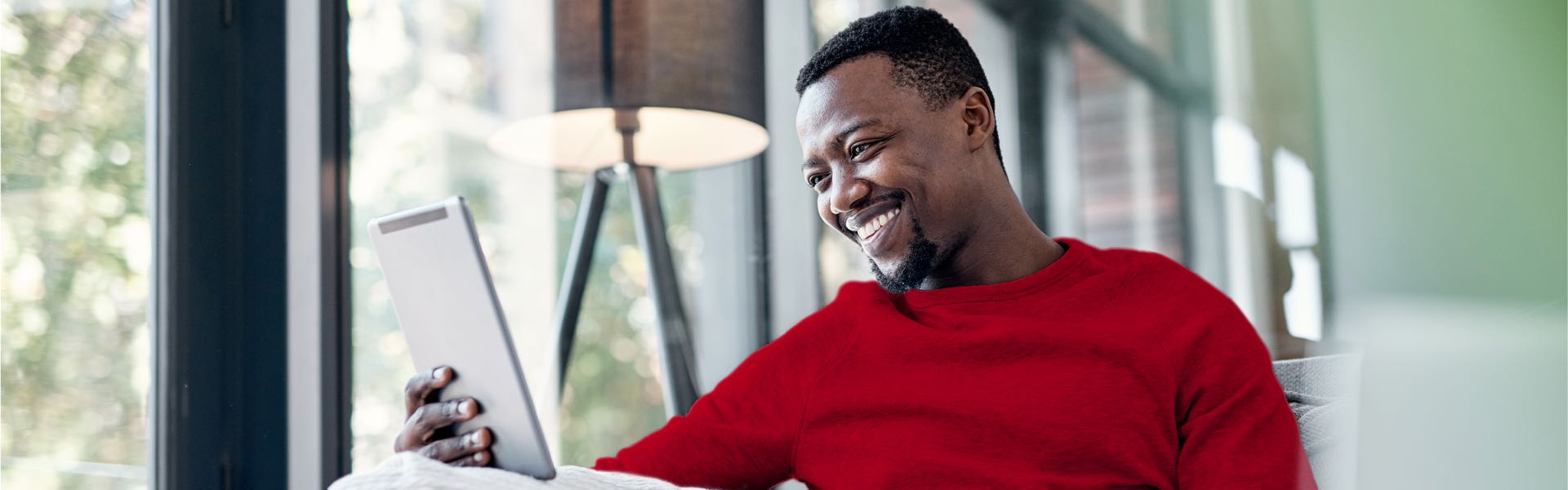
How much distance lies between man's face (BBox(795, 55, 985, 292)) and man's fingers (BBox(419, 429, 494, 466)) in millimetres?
483

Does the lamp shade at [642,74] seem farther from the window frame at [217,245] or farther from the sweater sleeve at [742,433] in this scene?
the sweater sleeve at [742,433]

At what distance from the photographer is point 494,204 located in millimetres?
2221

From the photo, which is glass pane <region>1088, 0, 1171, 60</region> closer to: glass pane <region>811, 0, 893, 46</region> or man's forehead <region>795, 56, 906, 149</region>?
glass pane <region>811, 0, 893, 46</region>

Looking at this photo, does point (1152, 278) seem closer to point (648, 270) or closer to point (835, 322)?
point (835, 322)

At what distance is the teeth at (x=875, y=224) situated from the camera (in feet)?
4.35

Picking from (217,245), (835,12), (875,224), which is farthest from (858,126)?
(835,12)

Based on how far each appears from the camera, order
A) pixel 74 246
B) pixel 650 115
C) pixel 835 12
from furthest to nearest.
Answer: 1. pixel 835 12
2. pixel 650 115
3. pixel 74 246

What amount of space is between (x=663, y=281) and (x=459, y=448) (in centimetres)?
106

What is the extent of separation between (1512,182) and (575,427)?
1611 millimetres

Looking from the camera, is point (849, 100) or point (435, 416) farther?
point (849, 100)

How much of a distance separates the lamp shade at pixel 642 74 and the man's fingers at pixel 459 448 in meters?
0.95

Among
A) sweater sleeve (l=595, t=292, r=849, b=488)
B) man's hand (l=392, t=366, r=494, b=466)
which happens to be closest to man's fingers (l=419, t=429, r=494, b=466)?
man's hand (l=392, t=366, r=494, b=466)

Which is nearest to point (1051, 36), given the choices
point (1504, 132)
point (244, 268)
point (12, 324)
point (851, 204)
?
point (1504, 132)

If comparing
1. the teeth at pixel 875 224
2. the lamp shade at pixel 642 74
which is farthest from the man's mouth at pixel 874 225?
the lamp shade at pixel 642 74
